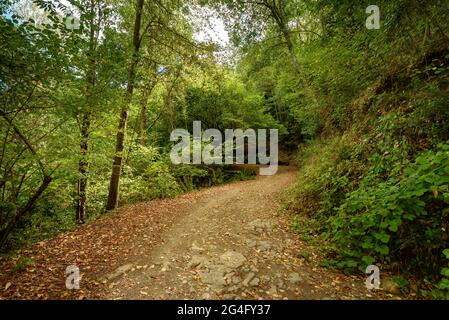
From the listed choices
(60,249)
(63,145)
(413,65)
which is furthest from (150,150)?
(413,65)

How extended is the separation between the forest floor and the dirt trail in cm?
1

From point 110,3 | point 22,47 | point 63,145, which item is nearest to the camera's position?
point 22,47

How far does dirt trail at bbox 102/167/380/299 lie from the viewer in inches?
127

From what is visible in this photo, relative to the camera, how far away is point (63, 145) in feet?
17.5

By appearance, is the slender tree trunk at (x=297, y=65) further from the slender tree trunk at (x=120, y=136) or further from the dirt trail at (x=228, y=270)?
the slender tree trunk at (x=120, y=136)

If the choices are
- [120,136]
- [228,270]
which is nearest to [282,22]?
[120,136]

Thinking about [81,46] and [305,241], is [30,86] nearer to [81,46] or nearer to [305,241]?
[81,46]

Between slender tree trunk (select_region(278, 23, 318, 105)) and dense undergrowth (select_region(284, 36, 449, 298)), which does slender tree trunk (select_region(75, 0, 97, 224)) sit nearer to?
dense undergrowth (select_region(284, 36, 449, 298))

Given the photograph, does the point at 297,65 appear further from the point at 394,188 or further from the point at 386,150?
the point at 394,188

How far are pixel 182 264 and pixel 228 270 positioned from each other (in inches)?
30.9

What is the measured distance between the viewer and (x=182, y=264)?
398cm

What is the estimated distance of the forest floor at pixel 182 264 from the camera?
3.26 m

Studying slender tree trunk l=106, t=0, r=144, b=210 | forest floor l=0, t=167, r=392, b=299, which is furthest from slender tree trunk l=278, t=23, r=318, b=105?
slender tree trunk l=106, t=0, r=144, b=210

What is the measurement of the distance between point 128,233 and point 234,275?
3.03 meters
